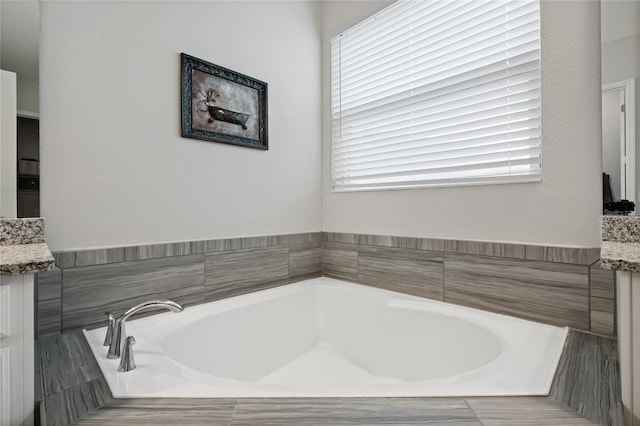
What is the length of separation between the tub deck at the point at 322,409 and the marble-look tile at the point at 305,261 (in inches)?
50.7

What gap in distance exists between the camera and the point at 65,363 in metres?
1.00

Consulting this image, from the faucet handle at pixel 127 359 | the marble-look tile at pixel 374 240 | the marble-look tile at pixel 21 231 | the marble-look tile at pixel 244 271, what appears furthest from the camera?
the marble-look tile at pixel 374 240

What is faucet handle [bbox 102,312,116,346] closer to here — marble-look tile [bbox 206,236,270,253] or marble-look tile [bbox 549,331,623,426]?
marble-look tile [bbox 206,236,270,253]

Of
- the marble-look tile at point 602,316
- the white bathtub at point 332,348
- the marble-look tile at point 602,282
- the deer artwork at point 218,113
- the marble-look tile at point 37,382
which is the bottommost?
the white bathtub at point 332,348

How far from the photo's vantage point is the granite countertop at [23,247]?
74 cm

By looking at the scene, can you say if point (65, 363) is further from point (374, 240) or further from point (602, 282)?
point (602, 282)

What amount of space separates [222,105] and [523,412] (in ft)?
5.72

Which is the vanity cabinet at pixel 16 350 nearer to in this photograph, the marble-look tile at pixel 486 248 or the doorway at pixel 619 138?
the marble-look tile at pixel 486 248

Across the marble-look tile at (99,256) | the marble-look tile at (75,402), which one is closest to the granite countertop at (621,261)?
the marble-look tile at (75,402)

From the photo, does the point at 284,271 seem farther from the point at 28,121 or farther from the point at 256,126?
the point at 28,121

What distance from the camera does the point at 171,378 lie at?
0.91 meters

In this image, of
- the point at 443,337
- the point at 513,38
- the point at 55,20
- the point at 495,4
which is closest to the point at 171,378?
the point at 443,337

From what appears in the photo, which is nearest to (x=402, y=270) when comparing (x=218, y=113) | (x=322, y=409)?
(x=322, y=409)

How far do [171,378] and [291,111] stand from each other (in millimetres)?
1672
